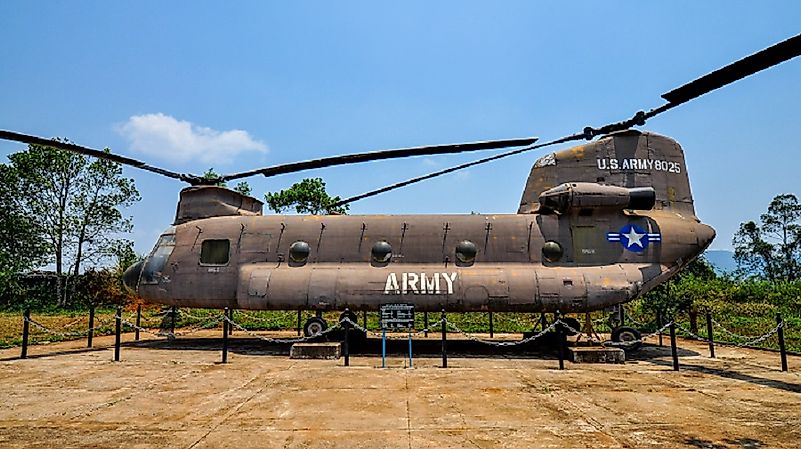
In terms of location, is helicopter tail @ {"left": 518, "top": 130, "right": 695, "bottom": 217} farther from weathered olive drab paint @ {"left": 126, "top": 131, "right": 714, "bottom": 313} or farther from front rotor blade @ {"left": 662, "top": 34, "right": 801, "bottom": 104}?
front rotor blade @ {"left": 662, "top": 34, "right": 801, "bottom": 104}

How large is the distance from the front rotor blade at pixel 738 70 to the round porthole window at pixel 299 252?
9.71m

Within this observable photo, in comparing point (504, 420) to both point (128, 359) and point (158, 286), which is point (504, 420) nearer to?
point (128, 359)

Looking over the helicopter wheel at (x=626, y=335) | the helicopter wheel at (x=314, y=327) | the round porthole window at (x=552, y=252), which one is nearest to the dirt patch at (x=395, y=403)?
the helicopter wheel at (x=626, y=335)

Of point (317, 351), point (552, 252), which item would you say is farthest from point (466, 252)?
point (317, 351)

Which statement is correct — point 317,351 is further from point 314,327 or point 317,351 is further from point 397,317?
point 397,317

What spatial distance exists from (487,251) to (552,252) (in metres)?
1.76

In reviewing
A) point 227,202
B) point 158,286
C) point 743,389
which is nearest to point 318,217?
point 227,202

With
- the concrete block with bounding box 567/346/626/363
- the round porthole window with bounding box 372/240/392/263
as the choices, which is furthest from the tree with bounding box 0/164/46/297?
the concrete block with bounding box 567/346/626/363

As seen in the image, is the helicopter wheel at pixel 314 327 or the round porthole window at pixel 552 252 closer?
the helicopter wheel at pixel 314 327

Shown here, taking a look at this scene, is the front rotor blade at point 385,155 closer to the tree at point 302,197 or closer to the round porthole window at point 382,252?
the round porthole window at point 382,252

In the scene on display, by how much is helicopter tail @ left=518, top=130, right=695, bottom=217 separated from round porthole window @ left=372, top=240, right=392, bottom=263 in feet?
14.5

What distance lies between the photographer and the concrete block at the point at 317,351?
12.2 metres

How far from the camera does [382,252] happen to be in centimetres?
1367

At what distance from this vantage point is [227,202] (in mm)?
15656
